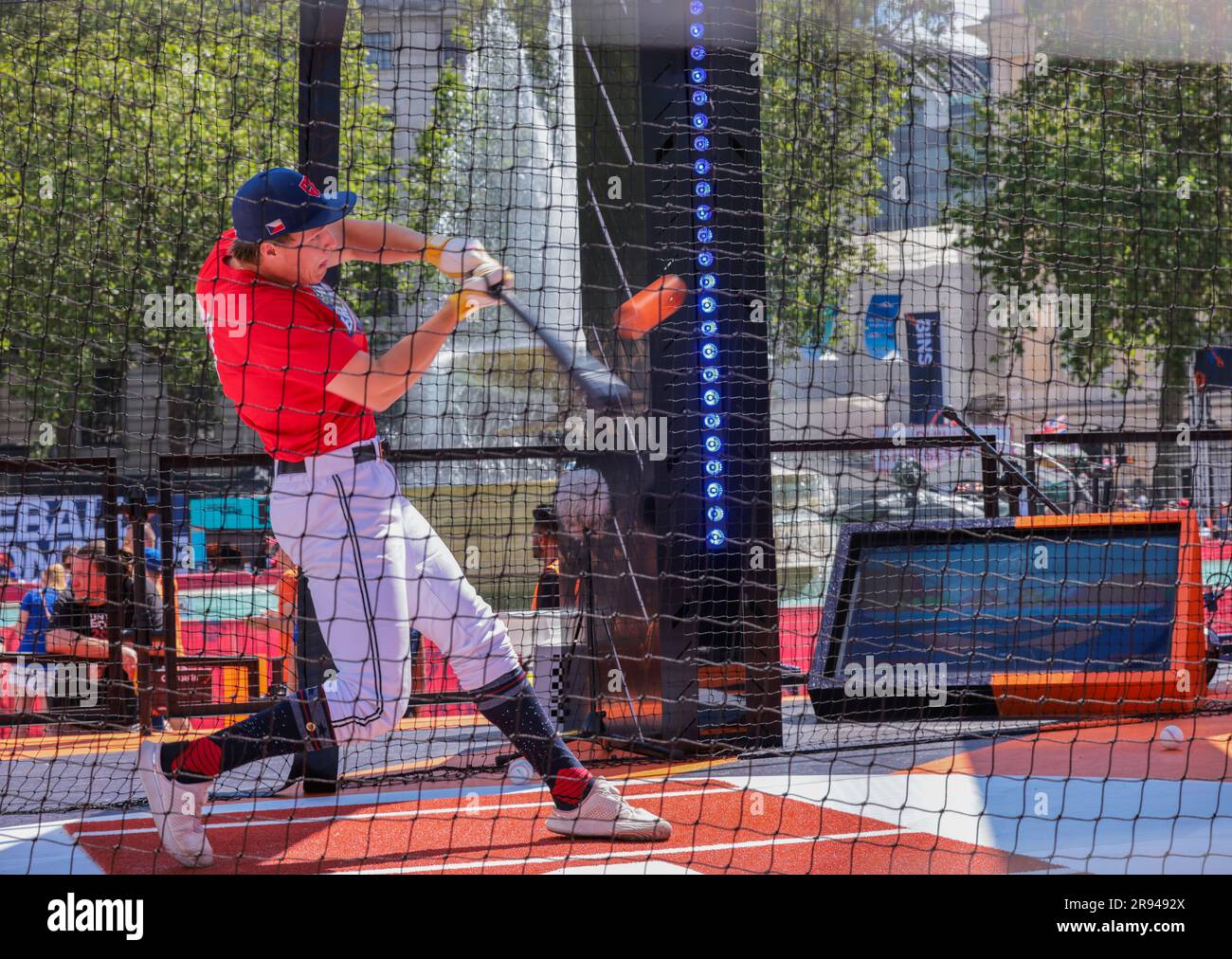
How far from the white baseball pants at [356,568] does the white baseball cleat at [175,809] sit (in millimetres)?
440

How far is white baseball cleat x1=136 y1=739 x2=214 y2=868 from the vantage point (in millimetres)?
3199

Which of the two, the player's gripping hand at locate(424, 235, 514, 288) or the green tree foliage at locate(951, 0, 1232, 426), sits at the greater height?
the green tree foliage at locate(951, 0, 1232, 426)

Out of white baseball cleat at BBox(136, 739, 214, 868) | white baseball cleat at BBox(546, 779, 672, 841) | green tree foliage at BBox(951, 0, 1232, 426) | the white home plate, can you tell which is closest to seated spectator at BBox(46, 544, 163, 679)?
white baseball cleat at BBox(136, 739, 214, 868)

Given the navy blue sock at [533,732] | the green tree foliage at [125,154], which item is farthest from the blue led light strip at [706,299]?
the navy blue sock at [533,732]

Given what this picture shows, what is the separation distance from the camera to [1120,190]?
4199 mm

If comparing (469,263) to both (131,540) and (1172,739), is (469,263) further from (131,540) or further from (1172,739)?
(131,540)

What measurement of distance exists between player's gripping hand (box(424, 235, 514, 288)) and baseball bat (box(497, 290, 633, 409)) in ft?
4.52

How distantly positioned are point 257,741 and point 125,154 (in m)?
7.47

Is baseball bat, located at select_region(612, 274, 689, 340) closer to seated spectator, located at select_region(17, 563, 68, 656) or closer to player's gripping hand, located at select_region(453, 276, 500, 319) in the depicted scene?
player's gripping hand, located at select_region(453, 276, 500, 319)

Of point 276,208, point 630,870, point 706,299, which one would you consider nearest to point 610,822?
point 630,870

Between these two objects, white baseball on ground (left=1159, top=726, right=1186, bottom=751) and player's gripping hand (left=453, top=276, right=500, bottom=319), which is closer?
player's gripping hand (left=453, top=276, right=500, bottom=319)

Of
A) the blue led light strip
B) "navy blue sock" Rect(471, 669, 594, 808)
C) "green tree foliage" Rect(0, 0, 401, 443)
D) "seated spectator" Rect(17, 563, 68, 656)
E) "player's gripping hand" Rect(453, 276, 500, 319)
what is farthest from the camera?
"seated spectator" Rect(17, 563, 68, 656)

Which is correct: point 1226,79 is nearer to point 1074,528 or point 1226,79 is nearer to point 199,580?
point 1074,528
